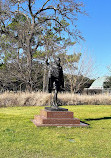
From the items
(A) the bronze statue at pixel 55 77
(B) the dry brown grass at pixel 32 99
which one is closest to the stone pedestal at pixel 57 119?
(A) the bronze statue at pixel 55 77

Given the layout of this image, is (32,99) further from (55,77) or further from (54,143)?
(54,143)

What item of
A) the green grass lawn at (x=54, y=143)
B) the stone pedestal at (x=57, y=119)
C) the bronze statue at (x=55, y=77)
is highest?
the bronze statue at (x=55, y=77)

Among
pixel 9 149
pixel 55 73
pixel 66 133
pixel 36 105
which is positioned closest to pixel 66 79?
pixel 36 105

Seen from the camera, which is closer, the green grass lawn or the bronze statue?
the green grass lawn

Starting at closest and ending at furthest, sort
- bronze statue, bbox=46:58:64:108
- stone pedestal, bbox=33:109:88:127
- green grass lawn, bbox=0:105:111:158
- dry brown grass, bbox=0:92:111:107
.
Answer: green grass lawn, bbox=0:105:111:158
stone pedestal, bbox=33:109:88:127
bronze statue, bbox=46:58:64:108
dry brown grass, bbox=0:92:111:107

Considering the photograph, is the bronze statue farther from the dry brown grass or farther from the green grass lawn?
the dry brown grass

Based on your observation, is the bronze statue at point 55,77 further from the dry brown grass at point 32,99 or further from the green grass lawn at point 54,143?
the dry brown grass at point 32,99

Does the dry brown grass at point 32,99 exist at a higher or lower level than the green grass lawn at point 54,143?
higher

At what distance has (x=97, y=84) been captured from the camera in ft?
132

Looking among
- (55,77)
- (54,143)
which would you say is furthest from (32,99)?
(54,143)

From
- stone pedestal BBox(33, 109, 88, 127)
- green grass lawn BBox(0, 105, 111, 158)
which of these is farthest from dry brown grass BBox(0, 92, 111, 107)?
green grass lawn BBox(0, 105, 111, 158)

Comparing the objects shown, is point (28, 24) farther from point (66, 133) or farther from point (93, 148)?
point (93, 148)

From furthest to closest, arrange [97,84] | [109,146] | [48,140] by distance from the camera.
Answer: [97,84]
[48,140]
[109,146]

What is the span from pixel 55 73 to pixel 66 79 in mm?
19763
